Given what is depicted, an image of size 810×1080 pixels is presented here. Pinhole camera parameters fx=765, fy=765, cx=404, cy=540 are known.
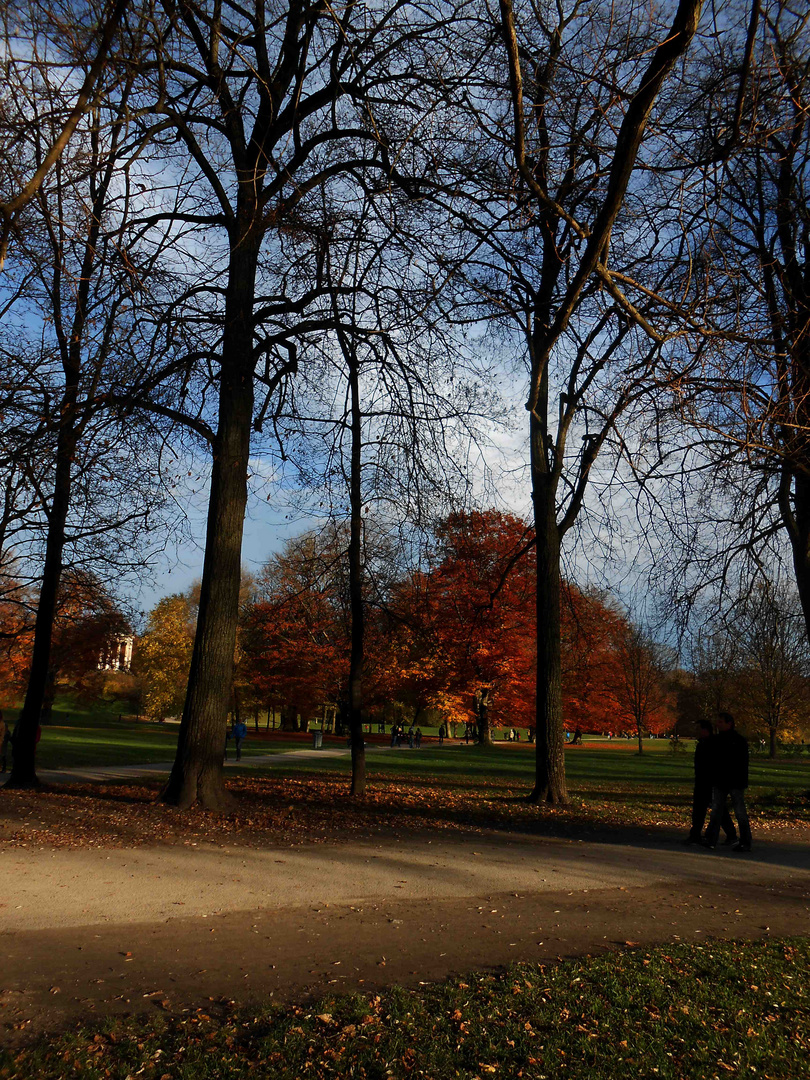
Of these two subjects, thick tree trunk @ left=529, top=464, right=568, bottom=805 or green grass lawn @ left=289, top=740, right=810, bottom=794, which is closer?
thick tree trunk @ left=529, top=464, right=568, bottom=805

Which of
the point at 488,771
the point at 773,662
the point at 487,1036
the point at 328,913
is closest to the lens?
the point at 487,1036

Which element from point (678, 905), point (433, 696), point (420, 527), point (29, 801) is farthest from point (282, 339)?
point (433, 696)

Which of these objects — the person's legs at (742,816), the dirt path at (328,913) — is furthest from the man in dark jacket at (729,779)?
the dirt path at (328,913)

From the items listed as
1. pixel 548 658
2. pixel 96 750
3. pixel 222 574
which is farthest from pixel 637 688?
pixel 222 574

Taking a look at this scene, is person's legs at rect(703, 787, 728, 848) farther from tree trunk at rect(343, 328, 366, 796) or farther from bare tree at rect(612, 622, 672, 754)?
bare tree at rect(612, 622, 672, 754)

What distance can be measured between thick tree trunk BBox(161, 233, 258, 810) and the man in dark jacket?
6.57 m

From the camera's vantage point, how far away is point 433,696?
36.9 meters

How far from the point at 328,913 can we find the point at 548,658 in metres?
8.11

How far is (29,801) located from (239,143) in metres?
10.1

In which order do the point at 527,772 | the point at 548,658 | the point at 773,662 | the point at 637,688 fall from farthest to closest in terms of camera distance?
1. the point at 637,688
2. the point at 773,662
3. the point at 527,772
4. the point at 548,658

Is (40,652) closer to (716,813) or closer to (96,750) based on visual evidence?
(716,813)

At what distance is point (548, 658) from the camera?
13727 mm

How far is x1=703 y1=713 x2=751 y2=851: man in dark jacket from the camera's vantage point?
387 inches

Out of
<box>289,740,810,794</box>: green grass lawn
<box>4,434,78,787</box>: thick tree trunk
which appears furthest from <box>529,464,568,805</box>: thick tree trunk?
<box>4,434,78,787</box>: thick tree trunk
